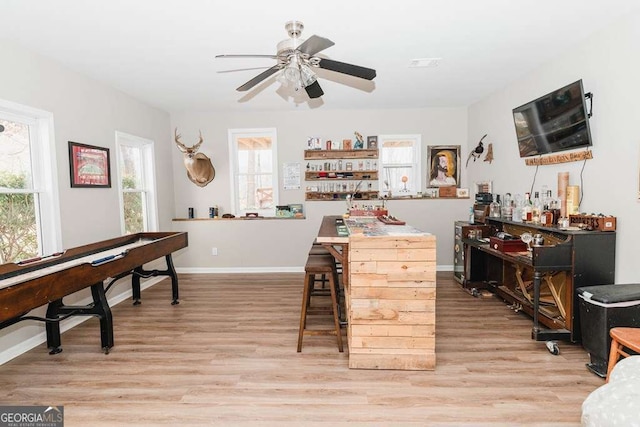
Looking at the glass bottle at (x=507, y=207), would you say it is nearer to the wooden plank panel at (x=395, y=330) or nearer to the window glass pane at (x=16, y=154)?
the wooden plank panel at (x=395, y=330)

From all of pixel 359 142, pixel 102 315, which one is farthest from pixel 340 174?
pixel 102 315

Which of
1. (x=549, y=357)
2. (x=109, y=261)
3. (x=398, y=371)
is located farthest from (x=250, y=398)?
(x=549, y=357)

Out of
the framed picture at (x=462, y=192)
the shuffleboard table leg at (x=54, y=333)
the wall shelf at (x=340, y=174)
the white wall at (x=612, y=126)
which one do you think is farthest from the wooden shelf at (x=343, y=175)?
the shuffleboard table leg at (x=54, y=333)

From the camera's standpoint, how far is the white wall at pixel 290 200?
5.27 metres

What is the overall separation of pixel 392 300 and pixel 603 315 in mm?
1404

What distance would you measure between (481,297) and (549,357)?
145 cm

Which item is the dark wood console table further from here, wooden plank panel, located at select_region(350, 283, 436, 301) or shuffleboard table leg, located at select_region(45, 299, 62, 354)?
shuffleboard table leg, located at select_region(45, 299, 62, 354)

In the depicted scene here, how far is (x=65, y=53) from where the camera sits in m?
3.01

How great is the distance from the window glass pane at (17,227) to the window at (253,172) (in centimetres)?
271

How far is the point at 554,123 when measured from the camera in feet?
10.2

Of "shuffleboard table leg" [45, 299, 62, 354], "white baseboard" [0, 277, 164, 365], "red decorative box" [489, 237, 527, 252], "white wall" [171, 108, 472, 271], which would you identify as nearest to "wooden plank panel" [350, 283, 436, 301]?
"red decorative box" [489, 237, 527, 252]

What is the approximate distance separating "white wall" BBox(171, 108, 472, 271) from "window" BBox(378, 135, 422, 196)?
0.14 meters

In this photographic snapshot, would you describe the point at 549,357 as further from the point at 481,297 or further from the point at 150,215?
the point at 150,215

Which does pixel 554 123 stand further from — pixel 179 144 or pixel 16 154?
pixel 16 154
